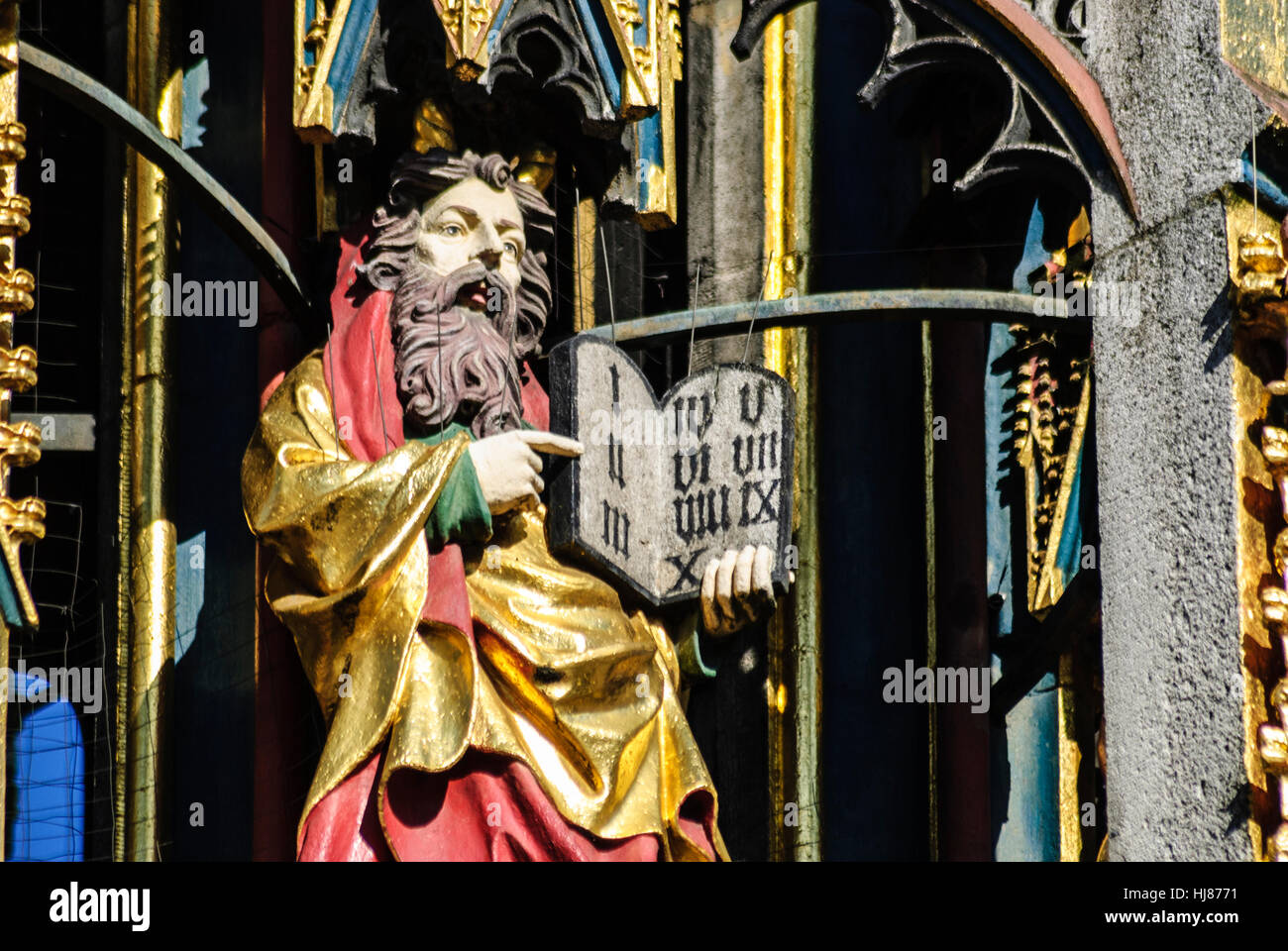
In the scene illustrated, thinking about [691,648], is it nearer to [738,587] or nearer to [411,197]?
[738,587]

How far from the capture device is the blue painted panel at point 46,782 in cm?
849

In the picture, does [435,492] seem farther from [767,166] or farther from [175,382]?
[767,166]

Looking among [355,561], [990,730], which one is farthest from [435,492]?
[990,730]

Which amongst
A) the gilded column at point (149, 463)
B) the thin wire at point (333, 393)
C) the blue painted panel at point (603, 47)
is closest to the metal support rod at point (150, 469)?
the gilded column at point (149, 463)

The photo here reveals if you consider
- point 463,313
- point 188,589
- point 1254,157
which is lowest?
point 188,589

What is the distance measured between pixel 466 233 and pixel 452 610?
3.19ft

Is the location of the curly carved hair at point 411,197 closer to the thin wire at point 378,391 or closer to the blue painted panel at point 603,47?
the thin wire at point 378,391

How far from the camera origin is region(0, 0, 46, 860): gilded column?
23.0 feet

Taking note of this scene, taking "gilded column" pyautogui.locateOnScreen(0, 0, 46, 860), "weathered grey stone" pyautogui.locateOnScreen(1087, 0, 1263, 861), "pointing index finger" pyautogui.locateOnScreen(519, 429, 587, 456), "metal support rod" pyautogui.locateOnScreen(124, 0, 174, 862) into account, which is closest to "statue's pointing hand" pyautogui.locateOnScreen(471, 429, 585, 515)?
"pointing index finger" pyautogui.locateOnScreen(519, 429, 587, 456)

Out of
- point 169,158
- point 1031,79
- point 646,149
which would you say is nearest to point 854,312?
point 1031,79

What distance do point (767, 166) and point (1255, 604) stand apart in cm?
260

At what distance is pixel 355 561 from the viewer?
761 centimetres

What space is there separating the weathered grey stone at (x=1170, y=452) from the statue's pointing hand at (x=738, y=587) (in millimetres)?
731

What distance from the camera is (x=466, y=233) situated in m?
8.18
